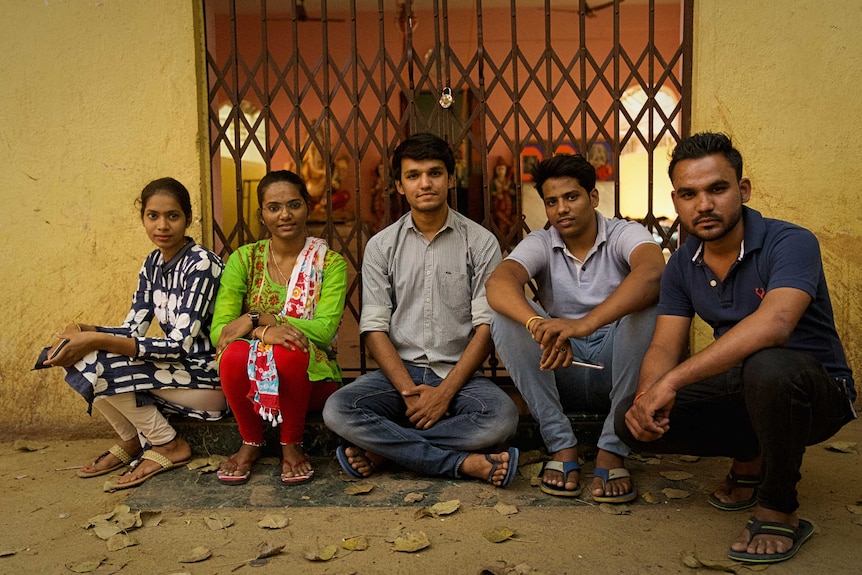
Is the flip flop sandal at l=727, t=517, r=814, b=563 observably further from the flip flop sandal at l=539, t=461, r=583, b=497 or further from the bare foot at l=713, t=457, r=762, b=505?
the flip flop sandal at l=539, t=461, r=583, b=497

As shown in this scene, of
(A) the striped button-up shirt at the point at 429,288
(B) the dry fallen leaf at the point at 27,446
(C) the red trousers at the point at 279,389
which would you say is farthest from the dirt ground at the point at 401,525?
(A) the striped button-up shirt at the point at 429,288

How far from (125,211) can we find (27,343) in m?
0.92

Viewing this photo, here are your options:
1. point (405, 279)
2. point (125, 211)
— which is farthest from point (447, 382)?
point (125, 211)

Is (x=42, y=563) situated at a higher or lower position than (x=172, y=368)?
lower

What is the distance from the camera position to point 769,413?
235 centimetres

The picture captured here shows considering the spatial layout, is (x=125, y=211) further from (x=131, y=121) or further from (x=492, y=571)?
(x=492, y=571)

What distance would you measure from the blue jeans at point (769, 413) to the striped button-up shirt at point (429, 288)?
39.8 inches

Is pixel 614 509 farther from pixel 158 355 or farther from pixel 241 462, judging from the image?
pixel 158 355

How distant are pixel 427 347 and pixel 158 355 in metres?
1.22

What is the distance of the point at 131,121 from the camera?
3916mm

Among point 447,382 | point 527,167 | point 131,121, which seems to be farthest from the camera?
point 527,167

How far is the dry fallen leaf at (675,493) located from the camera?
2961mm

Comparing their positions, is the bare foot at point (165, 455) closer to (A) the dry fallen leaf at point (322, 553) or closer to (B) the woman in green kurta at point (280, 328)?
(B) the woman in green kurta at point (280, 328)

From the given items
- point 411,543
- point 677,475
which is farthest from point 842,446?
point 411,543
